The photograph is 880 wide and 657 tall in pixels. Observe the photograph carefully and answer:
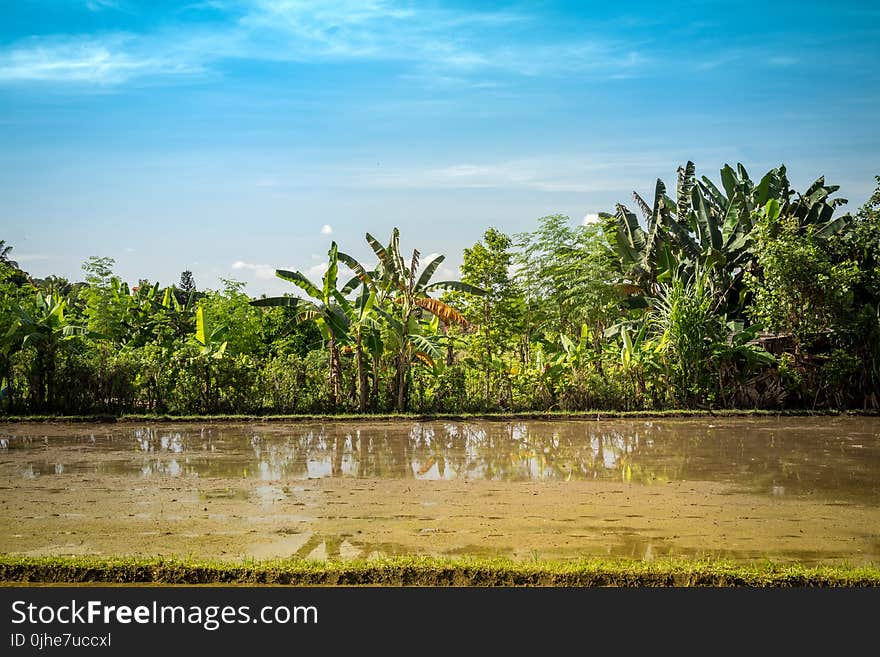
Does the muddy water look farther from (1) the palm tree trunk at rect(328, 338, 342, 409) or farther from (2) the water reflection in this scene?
(1) the palm tree trunk at rect(328, 338, 342, 409)

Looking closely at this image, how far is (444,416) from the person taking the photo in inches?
557

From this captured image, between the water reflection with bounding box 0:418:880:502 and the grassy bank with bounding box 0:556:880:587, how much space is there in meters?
3.06

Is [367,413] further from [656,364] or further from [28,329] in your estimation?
[28,329]

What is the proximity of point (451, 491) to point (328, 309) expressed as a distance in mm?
6469

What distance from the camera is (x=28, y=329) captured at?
14.2 m

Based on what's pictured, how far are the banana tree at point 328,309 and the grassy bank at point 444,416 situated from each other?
2.97 ft

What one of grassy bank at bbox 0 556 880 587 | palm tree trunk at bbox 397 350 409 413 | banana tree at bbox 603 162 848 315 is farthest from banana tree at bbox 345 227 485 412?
grassy bank at bbox 0 556 880 587

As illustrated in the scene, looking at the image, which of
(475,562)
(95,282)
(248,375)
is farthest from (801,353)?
(95,282)

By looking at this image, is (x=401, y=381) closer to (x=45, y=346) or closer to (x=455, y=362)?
(x=455, y=362)

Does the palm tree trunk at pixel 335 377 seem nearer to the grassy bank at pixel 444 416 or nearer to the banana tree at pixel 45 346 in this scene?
the grassy bank at pixel 444 416

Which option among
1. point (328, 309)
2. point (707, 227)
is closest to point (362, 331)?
point (328, 309)

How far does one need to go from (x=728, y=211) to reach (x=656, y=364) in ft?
17.7

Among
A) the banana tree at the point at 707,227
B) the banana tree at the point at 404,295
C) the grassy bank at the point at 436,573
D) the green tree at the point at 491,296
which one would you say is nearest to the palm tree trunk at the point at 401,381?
the banana tree at the point at 404,295

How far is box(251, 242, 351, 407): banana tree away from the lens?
1413 centimetres
